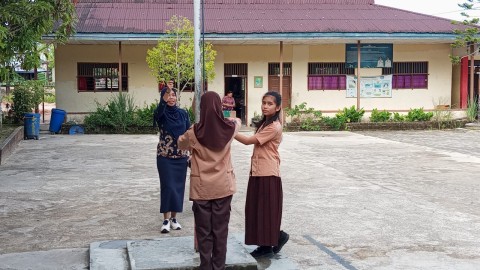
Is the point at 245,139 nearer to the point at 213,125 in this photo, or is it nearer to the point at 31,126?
the point at 213,125

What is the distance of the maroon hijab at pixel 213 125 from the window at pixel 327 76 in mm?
17911

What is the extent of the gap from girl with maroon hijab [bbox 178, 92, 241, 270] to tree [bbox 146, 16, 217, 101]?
546 inches

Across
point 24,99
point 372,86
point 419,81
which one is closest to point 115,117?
point 24,99

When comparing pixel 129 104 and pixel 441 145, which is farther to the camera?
pixel 129 104

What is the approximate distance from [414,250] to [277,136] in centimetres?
185

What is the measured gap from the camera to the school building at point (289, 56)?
2080 cm

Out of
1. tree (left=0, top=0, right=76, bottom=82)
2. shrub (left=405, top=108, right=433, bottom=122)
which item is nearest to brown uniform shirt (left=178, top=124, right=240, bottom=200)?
tree (left=0, top=0, right=76, bottom=82)

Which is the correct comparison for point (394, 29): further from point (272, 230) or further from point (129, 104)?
point (272, 230)

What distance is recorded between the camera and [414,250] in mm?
5875

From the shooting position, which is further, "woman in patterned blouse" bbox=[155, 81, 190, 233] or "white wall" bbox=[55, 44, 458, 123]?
"white wall" bbox=[55, 44, 458, 123]

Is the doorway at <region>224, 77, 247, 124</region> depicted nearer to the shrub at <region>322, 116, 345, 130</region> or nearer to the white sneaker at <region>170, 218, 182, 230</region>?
the shrub at <region>322, 116, 345, 130</region>

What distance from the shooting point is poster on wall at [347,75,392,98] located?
2248 centimetres

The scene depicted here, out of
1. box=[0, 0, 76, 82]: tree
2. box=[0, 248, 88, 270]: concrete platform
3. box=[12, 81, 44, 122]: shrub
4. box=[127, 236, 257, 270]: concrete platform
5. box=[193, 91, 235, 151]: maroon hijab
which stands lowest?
box=[0, 248, 88, 270]: concrete platform

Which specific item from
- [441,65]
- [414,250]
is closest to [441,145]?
[441,65]
